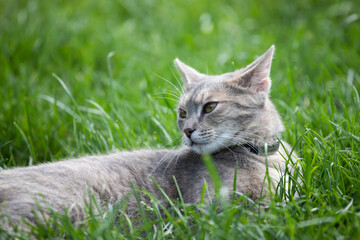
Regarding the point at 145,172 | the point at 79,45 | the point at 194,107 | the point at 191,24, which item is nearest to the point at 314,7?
the point at 191,24

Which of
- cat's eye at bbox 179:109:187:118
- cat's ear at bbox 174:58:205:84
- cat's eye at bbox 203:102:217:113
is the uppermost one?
cat's ear at bbox 174:58:205:84

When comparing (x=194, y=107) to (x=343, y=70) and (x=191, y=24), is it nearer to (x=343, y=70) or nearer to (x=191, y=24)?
(x=343, y=70)

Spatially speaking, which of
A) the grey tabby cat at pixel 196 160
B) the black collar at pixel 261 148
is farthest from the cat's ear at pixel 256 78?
the black collar at pixel 261 148

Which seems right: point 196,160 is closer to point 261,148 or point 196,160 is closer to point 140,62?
point 261,148

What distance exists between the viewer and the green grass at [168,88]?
221 centimetres

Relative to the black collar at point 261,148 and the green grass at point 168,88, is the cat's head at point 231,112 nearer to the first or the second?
the black collar at point 261,148

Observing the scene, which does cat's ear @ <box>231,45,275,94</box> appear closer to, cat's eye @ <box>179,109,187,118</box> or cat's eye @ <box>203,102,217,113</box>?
cat's eye @ <box>203,102,217,113</box>

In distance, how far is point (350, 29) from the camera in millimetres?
5578

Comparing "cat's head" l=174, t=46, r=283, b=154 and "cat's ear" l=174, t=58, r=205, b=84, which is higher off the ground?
"cat's ear" l=174, t=58, r=205, b=84

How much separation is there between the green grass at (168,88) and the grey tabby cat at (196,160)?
206 mm

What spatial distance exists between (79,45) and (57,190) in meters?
→ 3.59

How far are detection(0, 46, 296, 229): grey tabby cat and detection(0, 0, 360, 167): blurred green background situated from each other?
0.33 m

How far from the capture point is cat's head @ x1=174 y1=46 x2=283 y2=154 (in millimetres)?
2820

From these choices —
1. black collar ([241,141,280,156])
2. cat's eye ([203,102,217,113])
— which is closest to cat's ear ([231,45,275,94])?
cat's eye ([203,102,217,113])
